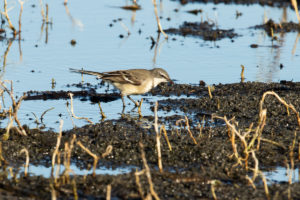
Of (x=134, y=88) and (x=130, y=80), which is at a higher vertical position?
(x=130, y=80)

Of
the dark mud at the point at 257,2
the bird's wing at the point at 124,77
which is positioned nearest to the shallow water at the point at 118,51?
the bird's wing at the point at 124,77

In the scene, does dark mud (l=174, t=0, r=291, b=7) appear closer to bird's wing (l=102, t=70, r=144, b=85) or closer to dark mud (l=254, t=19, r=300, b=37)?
dark mud (l=254, t=19, r=300, b=37)

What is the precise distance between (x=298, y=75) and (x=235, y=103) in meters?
3.53

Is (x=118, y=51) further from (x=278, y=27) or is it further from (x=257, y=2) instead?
(x=257, y=2)

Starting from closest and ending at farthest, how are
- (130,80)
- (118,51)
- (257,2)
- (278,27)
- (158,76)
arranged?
1. (130,80)
2. (158,76)
3. (118,51)
4. (278,27)
5. (257,2)

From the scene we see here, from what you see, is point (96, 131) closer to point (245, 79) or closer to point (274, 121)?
point (274, 121)

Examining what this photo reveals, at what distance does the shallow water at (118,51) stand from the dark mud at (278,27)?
0.39m

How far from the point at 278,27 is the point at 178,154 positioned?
490 inches

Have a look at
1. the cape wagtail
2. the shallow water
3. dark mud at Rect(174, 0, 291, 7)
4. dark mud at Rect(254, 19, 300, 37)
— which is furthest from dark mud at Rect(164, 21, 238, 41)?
the cape wagtail

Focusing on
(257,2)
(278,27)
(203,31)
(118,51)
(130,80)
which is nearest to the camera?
(130,80)

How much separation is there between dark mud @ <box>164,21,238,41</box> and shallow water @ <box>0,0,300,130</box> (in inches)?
12.5

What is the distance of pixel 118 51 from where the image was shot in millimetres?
16016

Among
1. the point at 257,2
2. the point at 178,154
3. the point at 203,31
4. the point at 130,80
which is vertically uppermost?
the point at 257,2

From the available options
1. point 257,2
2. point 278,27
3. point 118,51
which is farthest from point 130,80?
point 257,2
